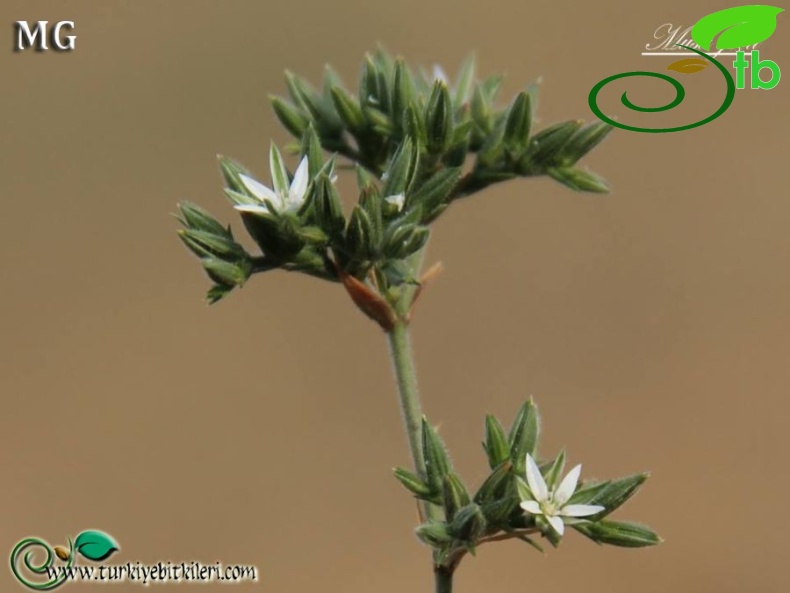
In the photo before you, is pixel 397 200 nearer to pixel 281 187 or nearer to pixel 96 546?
pixel 281 187

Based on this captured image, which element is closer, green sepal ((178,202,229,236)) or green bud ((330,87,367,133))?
green sepal ((178,202,229,236))

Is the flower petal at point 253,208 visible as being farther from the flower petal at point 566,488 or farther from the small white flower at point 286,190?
the flower petal at point 566,488

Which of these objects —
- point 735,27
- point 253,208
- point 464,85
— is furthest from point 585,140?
point 735,27

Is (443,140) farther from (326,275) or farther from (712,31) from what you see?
(712,31)

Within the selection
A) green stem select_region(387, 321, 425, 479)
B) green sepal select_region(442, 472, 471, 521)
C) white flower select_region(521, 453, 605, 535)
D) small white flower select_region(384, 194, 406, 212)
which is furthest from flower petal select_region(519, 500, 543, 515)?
small white flower select_region(384, 194, 406, 212)

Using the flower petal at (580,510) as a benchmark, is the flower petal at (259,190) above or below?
above

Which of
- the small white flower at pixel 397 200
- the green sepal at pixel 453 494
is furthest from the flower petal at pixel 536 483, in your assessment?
the small white flower at pixel 397 200

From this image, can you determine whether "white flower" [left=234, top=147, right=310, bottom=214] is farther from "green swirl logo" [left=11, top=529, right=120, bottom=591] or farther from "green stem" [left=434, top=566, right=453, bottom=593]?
"green swirl logo" [left=11, top=529, right=120, bottom=591]
